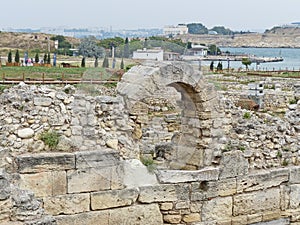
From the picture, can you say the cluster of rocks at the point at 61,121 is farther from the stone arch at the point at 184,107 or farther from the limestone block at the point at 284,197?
the limestone block at the point at 284,197

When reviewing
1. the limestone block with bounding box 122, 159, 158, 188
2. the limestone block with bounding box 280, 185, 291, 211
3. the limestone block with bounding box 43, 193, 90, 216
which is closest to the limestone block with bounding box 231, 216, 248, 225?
the limestone block with bounding box 280, 185, 291, 211

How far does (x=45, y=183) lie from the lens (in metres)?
8.32

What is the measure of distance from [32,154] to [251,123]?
4459 mm

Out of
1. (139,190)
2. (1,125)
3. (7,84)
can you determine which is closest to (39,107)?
(1,125)

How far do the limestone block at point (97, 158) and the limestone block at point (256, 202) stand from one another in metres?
2.45

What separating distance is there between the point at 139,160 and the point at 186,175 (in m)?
0.84

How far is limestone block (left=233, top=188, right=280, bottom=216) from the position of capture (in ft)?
32.2

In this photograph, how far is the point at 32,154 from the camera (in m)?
8.30

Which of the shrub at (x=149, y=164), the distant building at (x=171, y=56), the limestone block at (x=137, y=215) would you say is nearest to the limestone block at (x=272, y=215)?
the limestone block at (x=137, y=215)

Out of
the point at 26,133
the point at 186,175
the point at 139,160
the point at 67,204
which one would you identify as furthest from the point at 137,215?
the point at 26,133

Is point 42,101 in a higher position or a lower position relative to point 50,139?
higher

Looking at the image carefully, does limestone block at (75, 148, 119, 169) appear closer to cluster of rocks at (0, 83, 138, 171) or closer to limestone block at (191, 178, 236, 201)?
cluster of rocks at (0, 83, 138, 171)

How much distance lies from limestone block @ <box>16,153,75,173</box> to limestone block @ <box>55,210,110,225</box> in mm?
759

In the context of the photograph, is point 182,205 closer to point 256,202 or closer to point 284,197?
point 256,202
